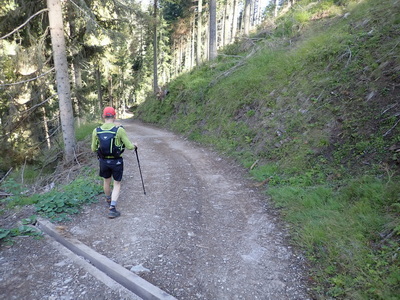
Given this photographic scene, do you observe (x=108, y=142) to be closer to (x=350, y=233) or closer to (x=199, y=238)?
(x=199, y=238)

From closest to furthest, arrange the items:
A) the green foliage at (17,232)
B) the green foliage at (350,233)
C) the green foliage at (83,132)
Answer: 1. the green foliage at (350,233)
2. the green foliage at (17,232)
3. the green foliage at (83,132)

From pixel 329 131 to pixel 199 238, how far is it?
4.71 m

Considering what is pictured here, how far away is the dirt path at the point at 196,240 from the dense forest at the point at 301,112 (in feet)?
1.65

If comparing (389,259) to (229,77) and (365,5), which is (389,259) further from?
(229,77)

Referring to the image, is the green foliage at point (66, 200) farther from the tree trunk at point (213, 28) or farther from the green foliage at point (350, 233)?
the tree trunk at point (213, 28)

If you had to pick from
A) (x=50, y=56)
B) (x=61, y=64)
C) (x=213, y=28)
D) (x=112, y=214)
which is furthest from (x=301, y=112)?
(x=213, y=28)

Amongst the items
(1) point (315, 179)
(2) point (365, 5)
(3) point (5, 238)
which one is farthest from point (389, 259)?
(2) point (365, 5)

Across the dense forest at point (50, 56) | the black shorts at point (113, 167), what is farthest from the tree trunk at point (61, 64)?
the black shorts at point (113, 167)

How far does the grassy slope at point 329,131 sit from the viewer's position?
345cm

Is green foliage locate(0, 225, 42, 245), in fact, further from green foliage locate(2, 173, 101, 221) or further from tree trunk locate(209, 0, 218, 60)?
tree trunk locate(209, 0, 218, 60)

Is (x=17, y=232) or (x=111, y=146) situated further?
(x=111, y=146)

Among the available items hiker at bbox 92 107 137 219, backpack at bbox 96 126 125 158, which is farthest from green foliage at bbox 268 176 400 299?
backpack at bbox 96 126 125 158

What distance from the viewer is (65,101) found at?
8539 mm

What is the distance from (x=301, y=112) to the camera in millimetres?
7988
